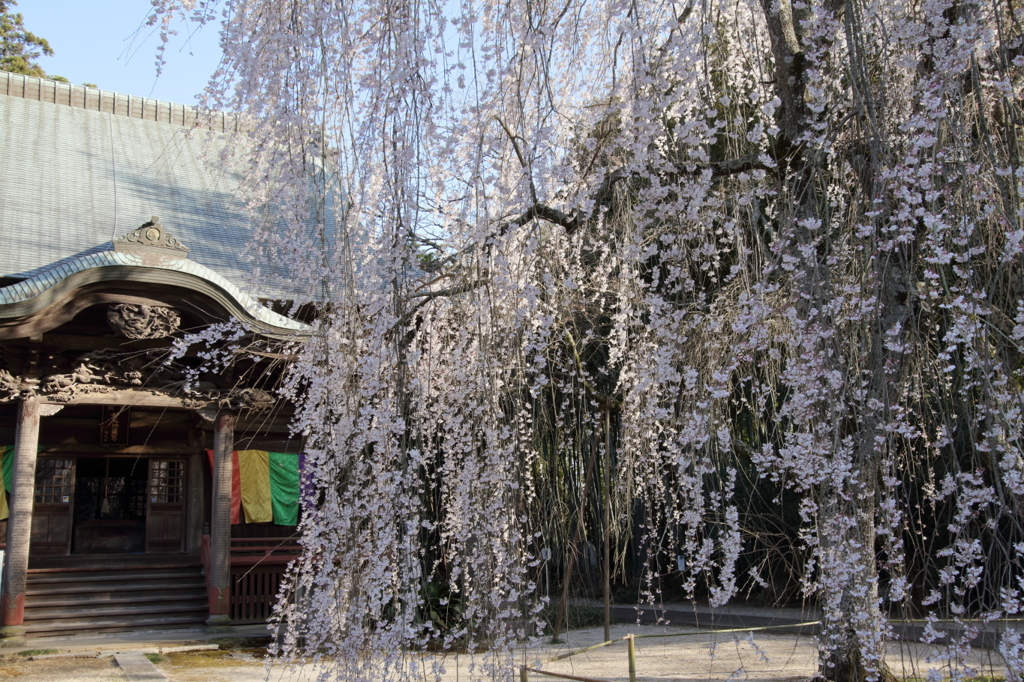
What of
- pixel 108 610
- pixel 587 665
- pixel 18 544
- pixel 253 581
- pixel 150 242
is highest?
pixel 150 242

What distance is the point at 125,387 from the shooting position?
7445mm

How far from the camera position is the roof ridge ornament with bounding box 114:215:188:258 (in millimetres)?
6934

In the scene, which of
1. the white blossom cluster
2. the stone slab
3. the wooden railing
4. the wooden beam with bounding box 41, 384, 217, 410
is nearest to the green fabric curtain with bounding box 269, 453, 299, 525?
the wooden railing

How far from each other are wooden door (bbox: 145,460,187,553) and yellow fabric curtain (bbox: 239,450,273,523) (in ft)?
2.39

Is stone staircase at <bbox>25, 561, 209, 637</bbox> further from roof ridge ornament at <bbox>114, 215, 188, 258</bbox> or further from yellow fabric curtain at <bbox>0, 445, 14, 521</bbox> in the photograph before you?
roof ridge ornament at <bbox>114, 215, 188, 258</bbox>

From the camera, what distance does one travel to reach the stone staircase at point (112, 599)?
7.12m

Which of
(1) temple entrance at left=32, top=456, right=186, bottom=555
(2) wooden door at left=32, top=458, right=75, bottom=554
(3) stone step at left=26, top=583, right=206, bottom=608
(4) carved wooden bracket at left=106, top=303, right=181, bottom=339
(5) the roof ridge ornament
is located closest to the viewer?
(4) carved wooden bracket at left=106, top=303, right=181, bottom=339

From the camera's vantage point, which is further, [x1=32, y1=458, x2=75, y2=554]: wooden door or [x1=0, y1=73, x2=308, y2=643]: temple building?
[x1=32, y1=458, x2=75, y2=554]: wooden door

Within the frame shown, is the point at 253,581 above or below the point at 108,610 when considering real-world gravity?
above

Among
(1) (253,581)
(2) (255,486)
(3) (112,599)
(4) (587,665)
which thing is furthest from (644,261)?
(2) (255,486)

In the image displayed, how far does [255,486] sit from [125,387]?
6.90 feet

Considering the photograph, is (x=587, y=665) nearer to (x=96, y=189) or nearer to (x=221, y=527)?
(x=221, y=527)

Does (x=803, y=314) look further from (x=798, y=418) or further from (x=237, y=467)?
(x=237, y=467)

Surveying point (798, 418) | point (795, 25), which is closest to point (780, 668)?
point (798, 418)
